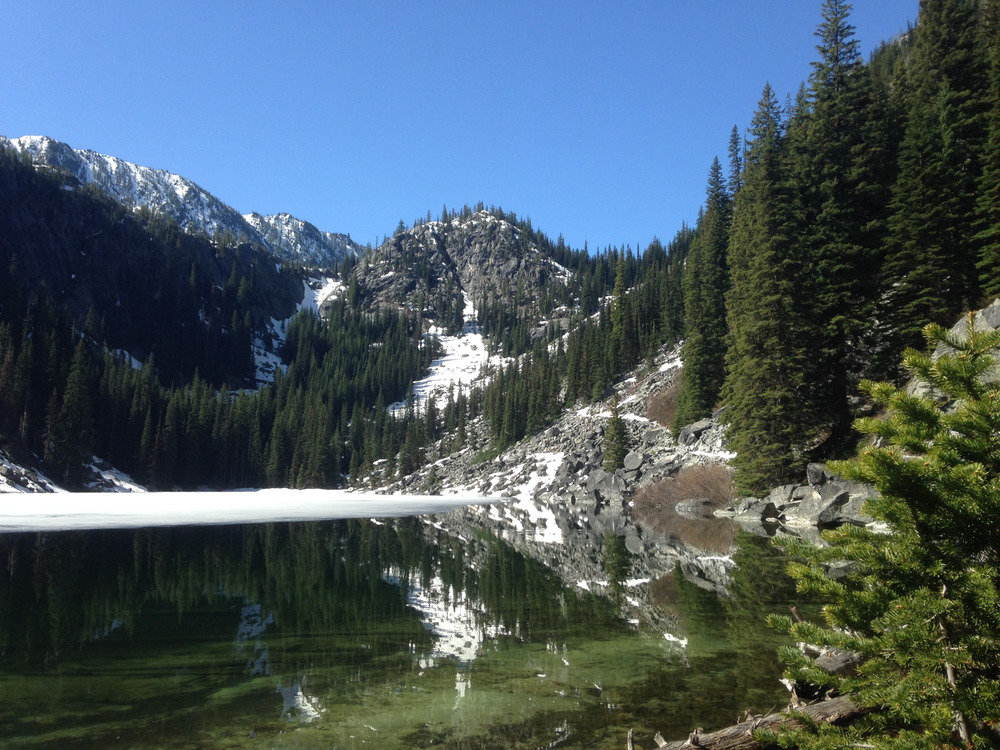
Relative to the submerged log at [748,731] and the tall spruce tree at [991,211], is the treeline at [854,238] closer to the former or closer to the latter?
the tall spruce tree at [991,211]

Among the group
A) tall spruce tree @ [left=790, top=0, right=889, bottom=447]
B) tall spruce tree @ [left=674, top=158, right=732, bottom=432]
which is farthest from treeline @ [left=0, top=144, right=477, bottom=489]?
tall spruce tree @ [left=790, top=0, right=889, bottom=447]

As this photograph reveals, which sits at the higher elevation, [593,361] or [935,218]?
[593,361]

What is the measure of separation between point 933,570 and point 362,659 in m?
10.5

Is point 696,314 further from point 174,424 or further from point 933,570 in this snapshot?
point 174,424

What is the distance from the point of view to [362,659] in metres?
11.7

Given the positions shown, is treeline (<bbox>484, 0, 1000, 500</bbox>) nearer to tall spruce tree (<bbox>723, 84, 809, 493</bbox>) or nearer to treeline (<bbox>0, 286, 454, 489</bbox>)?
tall spruce tree (<bbox>723, 84, 809, 493</bbox>)

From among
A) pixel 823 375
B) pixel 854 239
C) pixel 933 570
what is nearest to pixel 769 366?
pixel 823 375

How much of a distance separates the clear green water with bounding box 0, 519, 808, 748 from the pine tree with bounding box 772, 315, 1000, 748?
480 cm

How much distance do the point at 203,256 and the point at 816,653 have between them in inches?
8595

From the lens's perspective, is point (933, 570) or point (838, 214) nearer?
point (933, 570)

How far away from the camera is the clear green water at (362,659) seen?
8453 mm

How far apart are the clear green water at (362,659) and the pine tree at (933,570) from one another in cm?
480

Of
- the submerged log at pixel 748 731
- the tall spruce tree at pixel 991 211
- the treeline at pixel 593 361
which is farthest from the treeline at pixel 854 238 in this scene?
the treeline at pixel 593 361

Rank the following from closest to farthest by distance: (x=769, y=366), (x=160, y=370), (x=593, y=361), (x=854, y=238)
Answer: (x=769, y=366)
(x=854, y=238)
(x=593, y=361)
(x=160, y=370)
